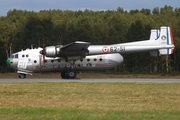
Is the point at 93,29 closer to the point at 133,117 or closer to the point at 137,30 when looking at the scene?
the point at 137,30

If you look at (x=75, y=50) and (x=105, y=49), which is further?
(x=105, y=49)

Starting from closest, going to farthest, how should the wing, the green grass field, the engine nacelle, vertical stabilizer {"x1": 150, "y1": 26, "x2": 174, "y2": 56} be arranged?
the green grass field, the wing, the engine nacelle, vertical stabilizer {"x1": 150, "y1": 26, "x2": 174, "y2": 56}

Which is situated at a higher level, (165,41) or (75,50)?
(165,41)

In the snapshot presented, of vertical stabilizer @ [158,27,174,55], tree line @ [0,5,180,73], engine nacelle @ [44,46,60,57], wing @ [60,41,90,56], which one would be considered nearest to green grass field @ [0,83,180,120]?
engine nacelle @ [44,46,60,57]

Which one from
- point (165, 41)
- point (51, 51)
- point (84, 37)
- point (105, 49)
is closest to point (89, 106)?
point (51, 51)

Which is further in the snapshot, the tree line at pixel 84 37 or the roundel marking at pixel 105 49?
the tree line at pixel 84 37

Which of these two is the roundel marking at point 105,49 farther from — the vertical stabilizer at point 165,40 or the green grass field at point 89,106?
the green grass field at point 89,106

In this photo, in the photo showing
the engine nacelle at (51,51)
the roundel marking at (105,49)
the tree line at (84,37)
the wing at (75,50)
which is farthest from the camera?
the tree line at (84,37)

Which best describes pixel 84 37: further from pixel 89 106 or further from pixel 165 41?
pixel 89 106

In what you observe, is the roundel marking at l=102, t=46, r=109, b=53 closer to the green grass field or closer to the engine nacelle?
the engine nacelle

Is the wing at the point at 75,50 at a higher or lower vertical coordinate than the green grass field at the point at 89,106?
higher

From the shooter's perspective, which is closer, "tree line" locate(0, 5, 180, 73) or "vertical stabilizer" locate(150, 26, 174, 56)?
"vertical stabilizer" locate(150, 26, 174, 56)

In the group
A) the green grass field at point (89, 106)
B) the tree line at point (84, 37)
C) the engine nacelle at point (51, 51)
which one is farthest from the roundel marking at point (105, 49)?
the tree line at point (84, 37)

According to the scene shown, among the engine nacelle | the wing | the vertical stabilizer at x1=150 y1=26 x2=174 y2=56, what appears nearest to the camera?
the wing
